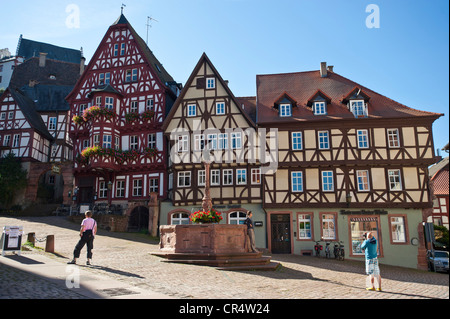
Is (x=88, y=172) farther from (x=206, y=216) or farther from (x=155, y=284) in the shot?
(x=155, y=284)

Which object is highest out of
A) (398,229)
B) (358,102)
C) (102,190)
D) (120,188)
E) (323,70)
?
(323,70)

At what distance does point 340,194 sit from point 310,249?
4036mm

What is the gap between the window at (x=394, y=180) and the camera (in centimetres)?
2414

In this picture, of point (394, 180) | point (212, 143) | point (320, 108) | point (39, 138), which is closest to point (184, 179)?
point (212, 143)

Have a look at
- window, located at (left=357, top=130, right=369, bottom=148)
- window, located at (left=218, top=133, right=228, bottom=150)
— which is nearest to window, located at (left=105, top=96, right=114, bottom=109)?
window, located at (left=218, top=133, right=228, bottom=150)

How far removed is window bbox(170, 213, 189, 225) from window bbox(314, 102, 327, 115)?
38.2ft

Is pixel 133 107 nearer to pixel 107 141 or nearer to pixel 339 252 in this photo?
pixel 107 141

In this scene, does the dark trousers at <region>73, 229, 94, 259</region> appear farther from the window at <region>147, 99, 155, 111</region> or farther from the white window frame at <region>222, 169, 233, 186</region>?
the window at <region>147, 99, 155, 111</region>

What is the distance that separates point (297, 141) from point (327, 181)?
10.9ft

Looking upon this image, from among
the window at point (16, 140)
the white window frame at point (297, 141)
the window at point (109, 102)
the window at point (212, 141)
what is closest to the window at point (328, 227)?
the white window frame at point (297, 141)

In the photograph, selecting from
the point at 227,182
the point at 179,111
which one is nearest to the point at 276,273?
the point at 227,182

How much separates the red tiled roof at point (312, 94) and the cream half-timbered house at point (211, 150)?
224 centimetres

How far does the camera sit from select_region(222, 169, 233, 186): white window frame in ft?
85.4

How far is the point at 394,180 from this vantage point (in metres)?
24.3
